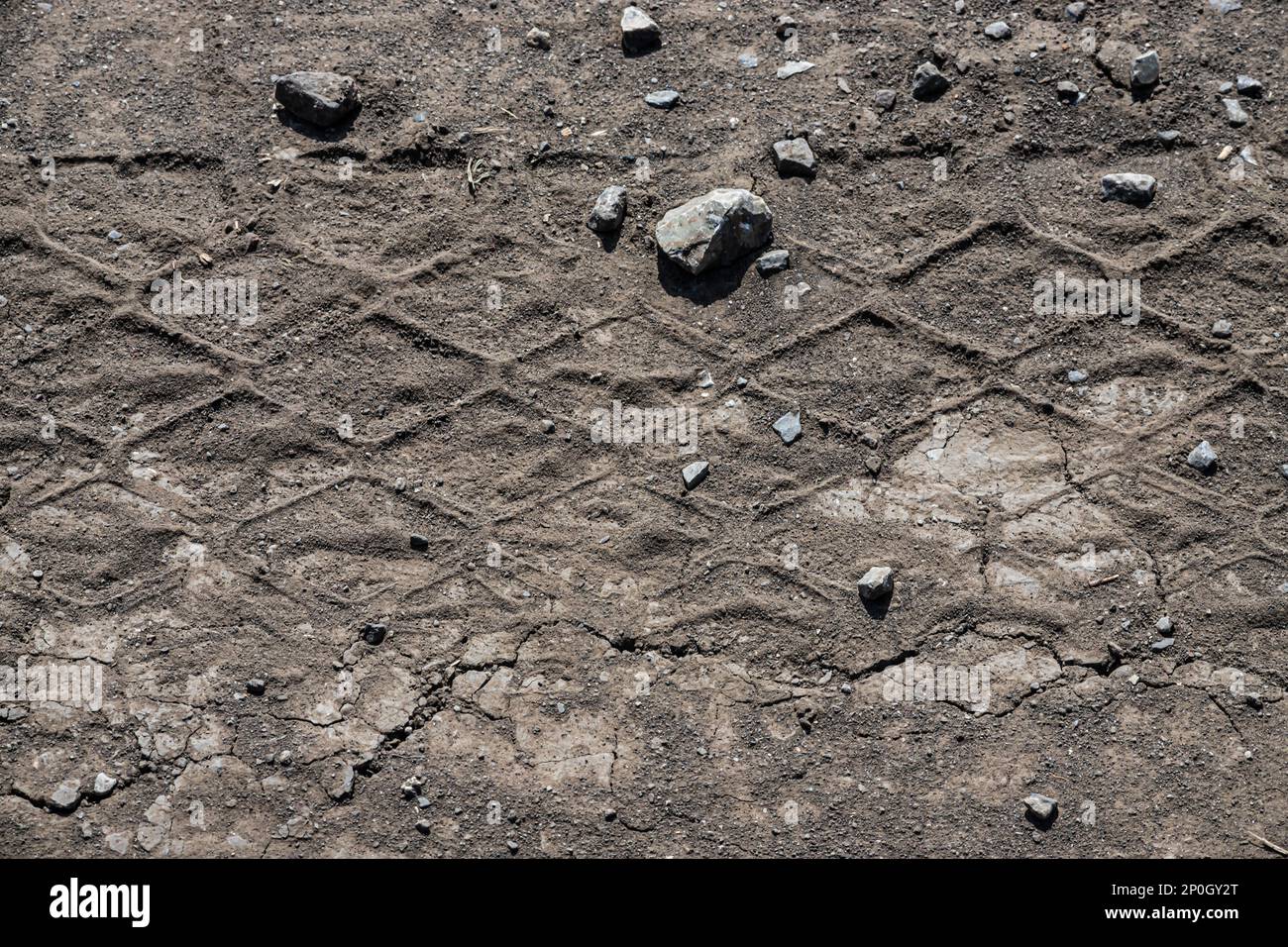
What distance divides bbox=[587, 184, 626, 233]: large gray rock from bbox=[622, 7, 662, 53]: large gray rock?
655 mm

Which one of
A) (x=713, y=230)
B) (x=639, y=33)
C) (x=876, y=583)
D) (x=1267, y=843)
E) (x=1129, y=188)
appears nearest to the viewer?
(x=1267, y=843)

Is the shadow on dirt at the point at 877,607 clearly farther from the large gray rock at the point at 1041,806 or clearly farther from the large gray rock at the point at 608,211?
the large gray rock at the point at 608,211

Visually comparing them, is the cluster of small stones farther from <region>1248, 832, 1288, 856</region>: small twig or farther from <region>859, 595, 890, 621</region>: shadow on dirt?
<region>1248, 832, 1288, 856</region>: small twig

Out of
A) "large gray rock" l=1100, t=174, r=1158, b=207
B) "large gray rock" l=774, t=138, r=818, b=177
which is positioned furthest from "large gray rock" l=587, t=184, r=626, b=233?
"large gray rock" l=1100, t=174, r=1158, b=207

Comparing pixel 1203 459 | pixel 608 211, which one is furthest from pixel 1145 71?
pixel 608 211

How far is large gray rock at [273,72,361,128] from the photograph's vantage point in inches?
172

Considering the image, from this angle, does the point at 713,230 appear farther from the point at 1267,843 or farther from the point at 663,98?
the point at 1267,843

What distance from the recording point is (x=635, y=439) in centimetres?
406

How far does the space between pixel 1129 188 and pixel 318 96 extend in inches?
117

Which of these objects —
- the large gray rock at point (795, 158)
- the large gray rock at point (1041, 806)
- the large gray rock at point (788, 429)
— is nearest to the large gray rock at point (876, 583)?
the large gray rock at point (788, 429)

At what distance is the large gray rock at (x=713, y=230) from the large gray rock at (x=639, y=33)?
76 cm

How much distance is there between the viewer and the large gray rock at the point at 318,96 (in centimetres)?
438

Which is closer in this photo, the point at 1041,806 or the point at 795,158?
the point at 1041,806
